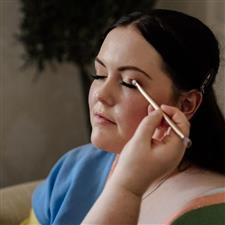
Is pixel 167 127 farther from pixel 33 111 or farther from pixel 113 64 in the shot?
pixel 33 111

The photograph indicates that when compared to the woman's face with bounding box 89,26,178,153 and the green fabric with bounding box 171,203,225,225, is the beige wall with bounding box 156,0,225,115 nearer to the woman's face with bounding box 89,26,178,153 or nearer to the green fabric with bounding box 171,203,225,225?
the woman's face with bounding box 89,26,178,153

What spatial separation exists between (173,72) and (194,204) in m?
0.23

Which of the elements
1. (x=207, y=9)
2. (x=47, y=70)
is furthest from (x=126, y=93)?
(x=47, y=70)

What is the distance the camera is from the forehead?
822 millimetres

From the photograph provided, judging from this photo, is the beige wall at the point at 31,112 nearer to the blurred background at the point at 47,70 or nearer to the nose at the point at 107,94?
the blurred background at the point at 47,70

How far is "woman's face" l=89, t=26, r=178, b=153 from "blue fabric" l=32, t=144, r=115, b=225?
20 centimetres

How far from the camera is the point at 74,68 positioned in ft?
6.75

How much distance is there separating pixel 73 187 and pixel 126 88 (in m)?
0.30

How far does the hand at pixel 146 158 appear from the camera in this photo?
2.03ft

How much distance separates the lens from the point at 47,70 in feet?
6.56

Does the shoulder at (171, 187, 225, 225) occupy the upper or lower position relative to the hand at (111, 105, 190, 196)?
lower

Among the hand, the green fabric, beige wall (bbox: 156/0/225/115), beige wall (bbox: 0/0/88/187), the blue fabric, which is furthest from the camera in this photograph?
beige wall (bbox: 0/0/88/187)

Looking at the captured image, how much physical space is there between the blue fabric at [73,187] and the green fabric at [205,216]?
28cm

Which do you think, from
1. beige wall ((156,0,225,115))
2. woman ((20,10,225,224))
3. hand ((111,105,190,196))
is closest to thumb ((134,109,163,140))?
hand ((111,105,190,196))
